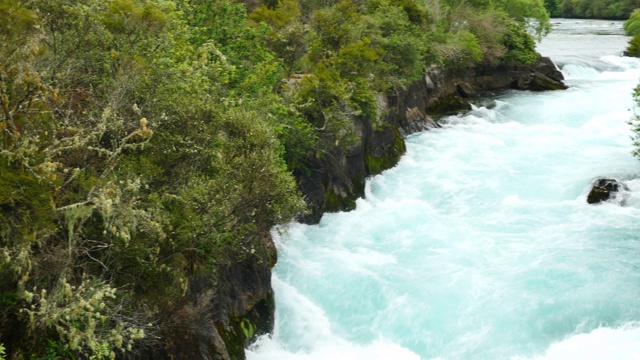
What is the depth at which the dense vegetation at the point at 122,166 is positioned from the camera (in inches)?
350

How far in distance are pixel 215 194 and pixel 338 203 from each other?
1180 centimetres

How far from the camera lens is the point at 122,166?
10.7 meters

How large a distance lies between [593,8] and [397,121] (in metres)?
82.2

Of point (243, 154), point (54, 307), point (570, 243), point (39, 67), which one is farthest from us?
point (570, 243)

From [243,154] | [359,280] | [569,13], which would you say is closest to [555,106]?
[359,280]

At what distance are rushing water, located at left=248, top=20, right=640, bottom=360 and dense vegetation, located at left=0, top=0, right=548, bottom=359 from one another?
3423 millimetres

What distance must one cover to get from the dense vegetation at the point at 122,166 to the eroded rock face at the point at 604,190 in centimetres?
1108

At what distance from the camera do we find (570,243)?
66.9ft

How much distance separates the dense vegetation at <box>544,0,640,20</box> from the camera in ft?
315

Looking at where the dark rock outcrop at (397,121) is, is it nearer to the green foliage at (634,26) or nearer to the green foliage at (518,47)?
the green foliage at (518,47)

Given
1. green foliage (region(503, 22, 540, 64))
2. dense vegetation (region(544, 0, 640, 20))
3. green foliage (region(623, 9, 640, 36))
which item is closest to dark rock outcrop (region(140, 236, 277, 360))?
green foliage (region(503, 22, 540, 64))

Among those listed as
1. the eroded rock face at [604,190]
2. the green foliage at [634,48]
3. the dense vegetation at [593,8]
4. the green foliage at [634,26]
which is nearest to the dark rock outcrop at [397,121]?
the green foliage at [634,48]

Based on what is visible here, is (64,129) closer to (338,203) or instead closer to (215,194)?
(215,194)

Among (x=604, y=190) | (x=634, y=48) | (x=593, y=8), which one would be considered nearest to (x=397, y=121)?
(x=604, y=190)
